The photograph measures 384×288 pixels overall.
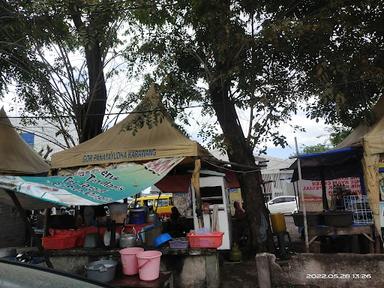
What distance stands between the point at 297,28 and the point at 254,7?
1.57 meters

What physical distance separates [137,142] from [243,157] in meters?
2.97

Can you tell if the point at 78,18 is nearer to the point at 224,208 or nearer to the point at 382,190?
the point at 224,208

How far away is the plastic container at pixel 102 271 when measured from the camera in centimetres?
628

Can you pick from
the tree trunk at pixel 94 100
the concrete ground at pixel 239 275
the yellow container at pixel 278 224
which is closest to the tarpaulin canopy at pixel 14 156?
the tree trunk at pixel 94 100

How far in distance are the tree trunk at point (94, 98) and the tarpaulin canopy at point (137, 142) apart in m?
2.64

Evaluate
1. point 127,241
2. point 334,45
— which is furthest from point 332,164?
point 127,241

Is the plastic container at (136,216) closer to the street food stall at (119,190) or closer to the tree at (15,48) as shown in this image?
the street food stall at (119,190)

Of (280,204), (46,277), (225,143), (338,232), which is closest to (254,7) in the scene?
(225,143)

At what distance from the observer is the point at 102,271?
6277 millimetres

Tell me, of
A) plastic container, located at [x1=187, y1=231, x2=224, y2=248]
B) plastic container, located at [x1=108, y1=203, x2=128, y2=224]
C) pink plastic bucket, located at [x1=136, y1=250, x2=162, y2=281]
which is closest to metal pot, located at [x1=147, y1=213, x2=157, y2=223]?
plastic container, located at [x1=108, y1=203, x2=128, y2=224]

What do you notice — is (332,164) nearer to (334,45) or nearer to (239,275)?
(334,45)

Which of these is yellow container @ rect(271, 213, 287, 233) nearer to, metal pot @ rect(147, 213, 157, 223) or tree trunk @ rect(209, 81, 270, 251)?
tree trunk @ rect(209, 81, 270, 251)

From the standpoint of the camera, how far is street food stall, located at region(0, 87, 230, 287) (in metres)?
6.39

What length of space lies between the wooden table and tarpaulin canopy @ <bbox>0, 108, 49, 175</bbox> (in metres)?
5.34
